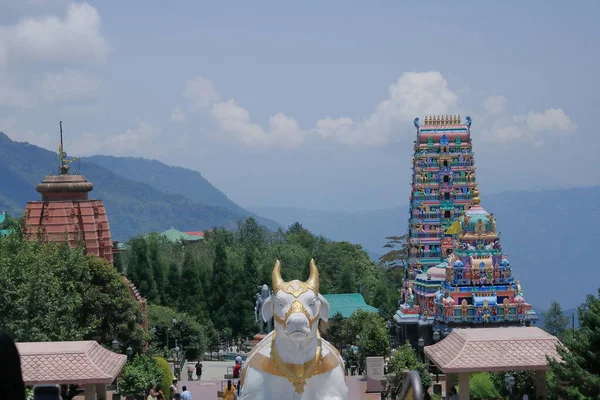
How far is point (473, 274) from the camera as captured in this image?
1417 inches

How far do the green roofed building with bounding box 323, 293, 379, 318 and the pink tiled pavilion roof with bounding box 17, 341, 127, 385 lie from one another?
84.5 feet

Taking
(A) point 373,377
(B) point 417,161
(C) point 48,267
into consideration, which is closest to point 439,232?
(B) point 417,161

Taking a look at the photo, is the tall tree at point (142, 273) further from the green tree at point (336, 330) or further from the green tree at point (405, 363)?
the green tree at point (405, 363)

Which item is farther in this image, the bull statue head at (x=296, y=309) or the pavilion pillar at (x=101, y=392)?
the pavilion pillar at (x=101, y=392)

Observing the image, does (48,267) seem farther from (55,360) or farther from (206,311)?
(206,311)

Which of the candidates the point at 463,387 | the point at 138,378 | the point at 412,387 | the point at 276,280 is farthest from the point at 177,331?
the point at 412,387

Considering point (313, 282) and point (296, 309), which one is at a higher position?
point (313, 282)

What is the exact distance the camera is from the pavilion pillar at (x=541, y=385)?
2191 centimetres

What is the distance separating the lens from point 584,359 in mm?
18234

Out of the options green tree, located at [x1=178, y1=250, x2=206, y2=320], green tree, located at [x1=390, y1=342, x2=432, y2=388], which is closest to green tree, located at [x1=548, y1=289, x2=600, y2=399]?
green tree, located at [x1=390, y1=342, x2=432, y2=388]

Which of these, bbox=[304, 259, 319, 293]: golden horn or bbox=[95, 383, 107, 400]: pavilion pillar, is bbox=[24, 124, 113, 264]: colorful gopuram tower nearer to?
bbox=[95, 383, 107, 400]: pavilion pillar

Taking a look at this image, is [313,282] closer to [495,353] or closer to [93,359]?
[93,359]

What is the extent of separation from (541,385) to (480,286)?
46.4ft

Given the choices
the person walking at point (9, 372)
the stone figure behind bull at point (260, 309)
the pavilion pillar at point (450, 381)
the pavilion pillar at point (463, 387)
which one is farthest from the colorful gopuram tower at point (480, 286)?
the person walking at point (9, 372)
